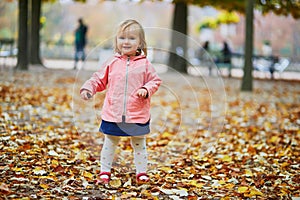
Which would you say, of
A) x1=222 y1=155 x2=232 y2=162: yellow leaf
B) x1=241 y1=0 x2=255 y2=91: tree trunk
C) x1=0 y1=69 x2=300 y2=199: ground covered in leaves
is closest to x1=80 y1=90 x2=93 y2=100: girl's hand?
x1=0 y1=69 x2=300 y2=199: ground covered in leaves

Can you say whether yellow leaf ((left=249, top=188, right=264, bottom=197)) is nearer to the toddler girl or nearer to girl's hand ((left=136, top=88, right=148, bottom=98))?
the toddler girl

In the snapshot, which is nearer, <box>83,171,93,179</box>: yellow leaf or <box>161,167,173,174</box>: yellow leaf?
<box>83,171,93,179</box>: yellow leaf

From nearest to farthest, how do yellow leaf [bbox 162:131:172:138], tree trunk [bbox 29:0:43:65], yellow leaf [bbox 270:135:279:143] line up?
1. yellow leaf [bbox 270:135:279:143]
2. yellow leaf [bbox 162:131:172:138]
3. tree trunk [bbox 29:0:43:65]

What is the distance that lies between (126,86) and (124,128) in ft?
1.09

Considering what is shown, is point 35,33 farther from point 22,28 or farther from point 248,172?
point 248,172

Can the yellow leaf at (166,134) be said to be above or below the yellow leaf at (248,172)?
above

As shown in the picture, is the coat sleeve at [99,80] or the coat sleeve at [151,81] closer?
the coat sleeve at [151,81]

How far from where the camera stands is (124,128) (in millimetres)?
4027

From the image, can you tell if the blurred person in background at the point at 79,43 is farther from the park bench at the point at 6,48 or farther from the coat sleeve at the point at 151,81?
the coat sleeve at the point at 151,81

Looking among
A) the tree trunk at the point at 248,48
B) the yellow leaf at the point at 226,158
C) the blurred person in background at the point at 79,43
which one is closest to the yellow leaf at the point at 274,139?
the yellow leaf at the point at 226,158

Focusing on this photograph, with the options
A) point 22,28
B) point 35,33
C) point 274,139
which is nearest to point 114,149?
point 274,139

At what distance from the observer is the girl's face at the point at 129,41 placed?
4121 millimetres

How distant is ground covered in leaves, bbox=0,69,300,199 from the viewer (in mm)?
4129

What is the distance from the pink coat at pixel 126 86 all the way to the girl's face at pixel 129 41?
6 centimetres
